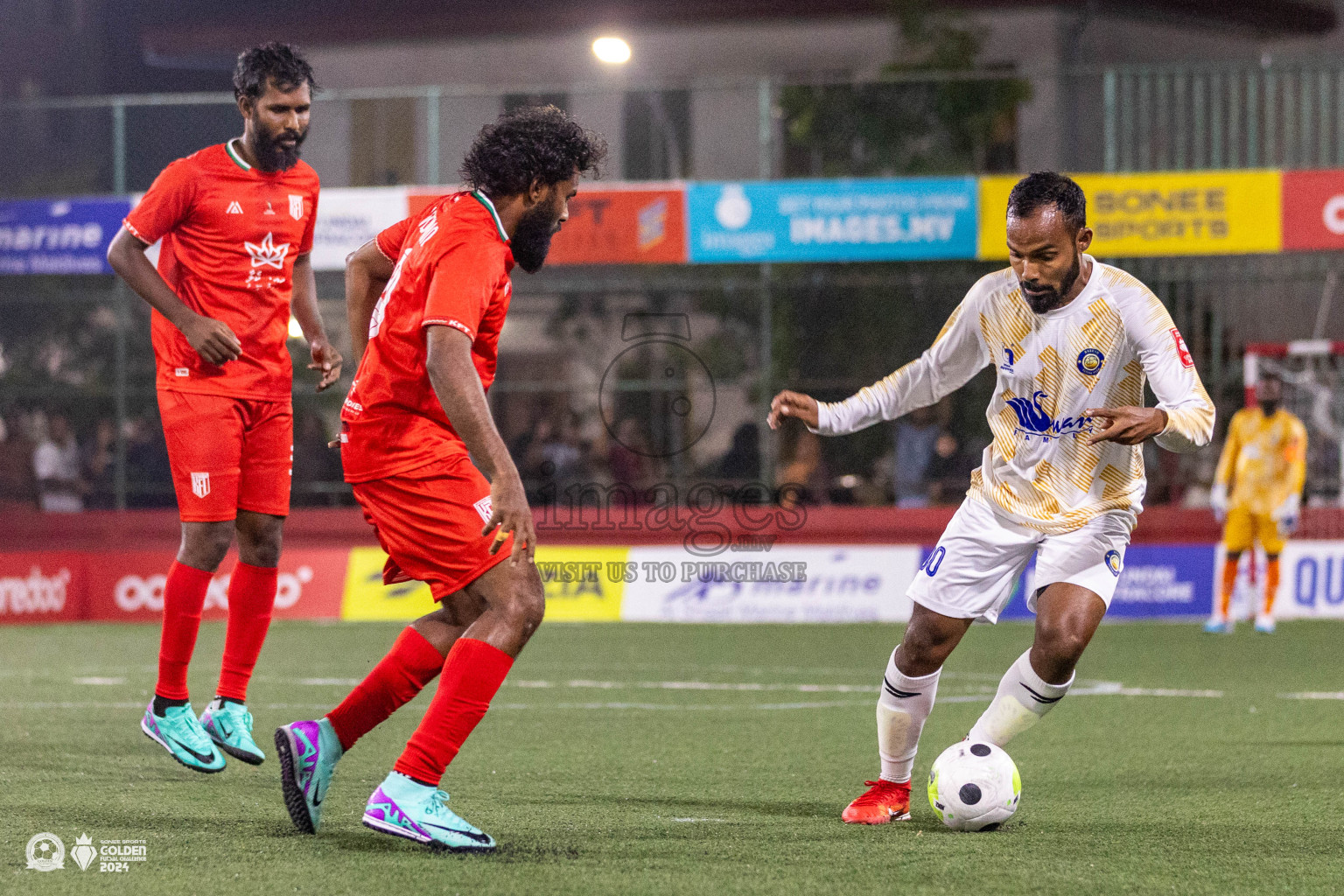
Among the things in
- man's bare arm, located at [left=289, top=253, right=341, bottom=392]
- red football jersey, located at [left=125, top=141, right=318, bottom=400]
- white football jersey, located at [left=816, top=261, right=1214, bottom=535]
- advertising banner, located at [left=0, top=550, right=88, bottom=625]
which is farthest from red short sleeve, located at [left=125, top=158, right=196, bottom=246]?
advertising banner, located at [left=0, top=550, right=88, bottom=625]

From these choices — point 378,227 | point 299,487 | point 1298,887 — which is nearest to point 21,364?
point 299,487

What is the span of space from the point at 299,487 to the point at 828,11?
13108 mm

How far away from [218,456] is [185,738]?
104 centimetres

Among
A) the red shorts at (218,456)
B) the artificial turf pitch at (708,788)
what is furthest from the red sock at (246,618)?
the artificial turf pitch at (708,788)

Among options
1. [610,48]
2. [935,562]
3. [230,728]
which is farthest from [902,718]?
[610,48]

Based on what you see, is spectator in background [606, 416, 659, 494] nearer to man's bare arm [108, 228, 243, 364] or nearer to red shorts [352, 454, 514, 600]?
man's bare arm [108, 228, 243, 364]

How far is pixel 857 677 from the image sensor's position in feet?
32.4

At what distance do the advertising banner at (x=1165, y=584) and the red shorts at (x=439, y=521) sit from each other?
10673 mm

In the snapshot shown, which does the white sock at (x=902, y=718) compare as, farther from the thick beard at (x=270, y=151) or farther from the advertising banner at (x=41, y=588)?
the advertising banner at (x=41, y=588)

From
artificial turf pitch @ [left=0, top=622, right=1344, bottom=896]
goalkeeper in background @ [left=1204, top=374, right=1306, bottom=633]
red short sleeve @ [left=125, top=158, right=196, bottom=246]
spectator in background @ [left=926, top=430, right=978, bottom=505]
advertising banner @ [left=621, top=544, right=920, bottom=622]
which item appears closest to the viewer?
artificial turf pitch @ [left=0, top=622, right=1344, bottom=896]

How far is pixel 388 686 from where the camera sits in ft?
15.1

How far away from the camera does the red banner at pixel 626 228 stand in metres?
15.4

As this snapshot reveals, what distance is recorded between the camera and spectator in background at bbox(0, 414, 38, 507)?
1716 cm

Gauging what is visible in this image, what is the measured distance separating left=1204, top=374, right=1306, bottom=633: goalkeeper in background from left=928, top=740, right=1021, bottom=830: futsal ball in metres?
9.10
